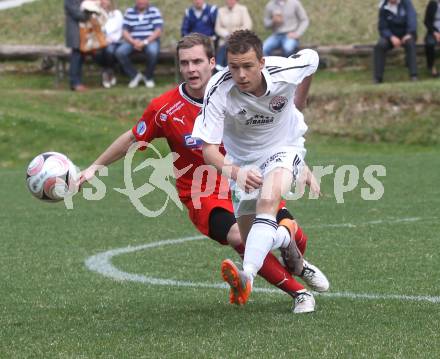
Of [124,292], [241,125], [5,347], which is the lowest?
[124,292]

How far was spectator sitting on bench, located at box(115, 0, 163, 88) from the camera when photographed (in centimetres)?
1867

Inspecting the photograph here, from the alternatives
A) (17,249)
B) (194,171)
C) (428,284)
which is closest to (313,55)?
(194,171)

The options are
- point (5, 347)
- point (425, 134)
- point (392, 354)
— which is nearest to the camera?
point (392, 354)

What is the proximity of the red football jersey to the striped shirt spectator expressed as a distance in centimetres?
1250

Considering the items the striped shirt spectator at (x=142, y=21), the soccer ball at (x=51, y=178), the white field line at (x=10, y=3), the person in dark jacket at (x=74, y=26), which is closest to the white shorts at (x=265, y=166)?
the soccer ball at (x=51, y=178)

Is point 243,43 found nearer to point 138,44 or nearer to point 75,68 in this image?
point 138,44

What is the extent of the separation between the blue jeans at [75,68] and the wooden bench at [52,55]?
1049 mm

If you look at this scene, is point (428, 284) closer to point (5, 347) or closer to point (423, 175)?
point (5, 347)

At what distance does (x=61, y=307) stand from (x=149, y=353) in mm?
1526

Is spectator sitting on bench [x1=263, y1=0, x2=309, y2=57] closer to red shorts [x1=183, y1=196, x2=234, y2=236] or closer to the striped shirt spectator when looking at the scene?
the striped shirt spectator

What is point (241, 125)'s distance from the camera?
5801 mm

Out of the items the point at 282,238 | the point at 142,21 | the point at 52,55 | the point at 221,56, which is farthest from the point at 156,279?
the point at 52,55

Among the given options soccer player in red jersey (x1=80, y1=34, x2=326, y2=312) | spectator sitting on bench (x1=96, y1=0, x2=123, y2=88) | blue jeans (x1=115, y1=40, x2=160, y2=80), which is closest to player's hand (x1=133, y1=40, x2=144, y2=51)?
blue jeans (x1=115, y1=40, x2=160, y2=80)

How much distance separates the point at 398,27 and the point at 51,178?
12990 mm
